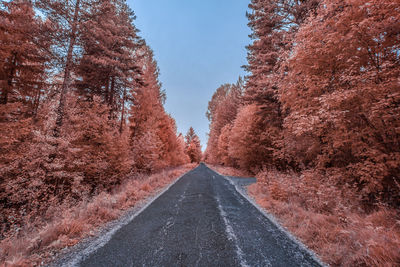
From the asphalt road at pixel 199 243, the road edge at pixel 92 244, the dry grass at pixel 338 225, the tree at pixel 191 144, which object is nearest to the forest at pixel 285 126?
the dry grass at pixel 338 225

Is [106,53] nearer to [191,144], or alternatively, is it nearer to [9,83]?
[9,83]

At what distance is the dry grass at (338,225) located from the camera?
277 cm

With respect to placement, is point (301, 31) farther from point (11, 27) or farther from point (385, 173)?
point (11, 27)

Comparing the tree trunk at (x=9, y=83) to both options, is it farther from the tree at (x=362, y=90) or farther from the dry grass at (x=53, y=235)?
the tree at (x=362, y=90)

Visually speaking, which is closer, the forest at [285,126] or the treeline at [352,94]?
the forest at [285,126]

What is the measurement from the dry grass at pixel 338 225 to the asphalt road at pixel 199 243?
0.51 meters

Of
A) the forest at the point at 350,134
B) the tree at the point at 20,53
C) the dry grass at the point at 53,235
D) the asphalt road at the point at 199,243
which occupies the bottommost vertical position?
the asphalt road at the point at 199,243

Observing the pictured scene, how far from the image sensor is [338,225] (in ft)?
13.2

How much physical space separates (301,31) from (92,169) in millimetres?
12184

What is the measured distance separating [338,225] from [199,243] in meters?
3.60

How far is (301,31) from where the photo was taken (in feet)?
22.6

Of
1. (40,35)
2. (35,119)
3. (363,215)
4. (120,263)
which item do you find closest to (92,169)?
(35,119)

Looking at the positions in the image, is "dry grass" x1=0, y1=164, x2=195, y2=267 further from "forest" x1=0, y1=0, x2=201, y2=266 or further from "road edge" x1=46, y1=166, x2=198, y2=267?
"road edge" x1=46, y1=166, x2=198, y2=267

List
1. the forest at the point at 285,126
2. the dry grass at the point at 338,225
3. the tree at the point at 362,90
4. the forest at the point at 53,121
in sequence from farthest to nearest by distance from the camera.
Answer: the forest at the point at 53,121, the tree at the point at 362,90, the forest at the point at 285,126, the dry grass at the point at 338,225
